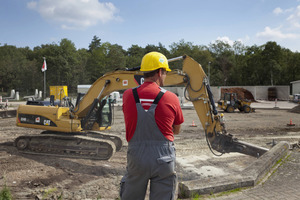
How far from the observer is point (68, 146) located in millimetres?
8062

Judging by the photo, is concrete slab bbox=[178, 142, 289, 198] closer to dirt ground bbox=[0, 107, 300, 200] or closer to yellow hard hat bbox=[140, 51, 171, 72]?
dirt ground bbox=[0, 107, 300, 200]

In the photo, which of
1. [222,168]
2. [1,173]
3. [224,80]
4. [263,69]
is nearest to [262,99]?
[263,69]

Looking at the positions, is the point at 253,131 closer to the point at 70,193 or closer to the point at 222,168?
the point at 222,168

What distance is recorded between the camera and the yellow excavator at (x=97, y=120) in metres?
6.55

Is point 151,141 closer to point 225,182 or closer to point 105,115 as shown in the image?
point 225,182

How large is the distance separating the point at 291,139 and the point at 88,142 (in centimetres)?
836

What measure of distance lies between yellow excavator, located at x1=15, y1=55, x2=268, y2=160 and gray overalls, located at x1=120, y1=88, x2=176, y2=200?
14.6ft

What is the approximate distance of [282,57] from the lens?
52.2 metres

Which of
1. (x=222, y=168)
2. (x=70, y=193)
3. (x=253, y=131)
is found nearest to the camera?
(x=70, y=193)

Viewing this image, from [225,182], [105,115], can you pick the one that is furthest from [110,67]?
[225,182]

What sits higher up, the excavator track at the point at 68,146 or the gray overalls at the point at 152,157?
the gray overalls at the point at 152,157

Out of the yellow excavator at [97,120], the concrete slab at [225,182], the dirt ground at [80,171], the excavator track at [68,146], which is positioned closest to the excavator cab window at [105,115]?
the yellow excavator at [97,120]

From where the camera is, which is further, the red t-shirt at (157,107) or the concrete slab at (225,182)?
the concrete slab at (225,182)

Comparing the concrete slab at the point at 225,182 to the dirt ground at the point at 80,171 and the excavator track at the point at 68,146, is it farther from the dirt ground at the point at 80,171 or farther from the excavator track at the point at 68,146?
the excavator track at the point at 68,146
